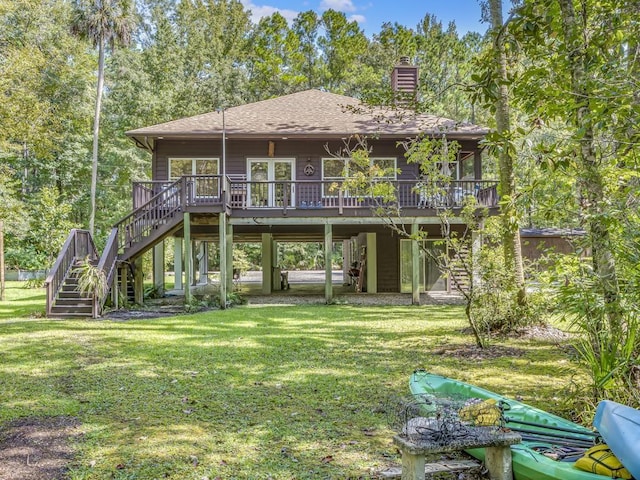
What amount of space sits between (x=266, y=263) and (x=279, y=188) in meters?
3.61

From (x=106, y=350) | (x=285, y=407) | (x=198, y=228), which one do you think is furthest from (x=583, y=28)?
(x=198, y=228)

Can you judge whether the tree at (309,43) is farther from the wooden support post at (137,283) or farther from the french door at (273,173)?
the wooden support post at (137,283)

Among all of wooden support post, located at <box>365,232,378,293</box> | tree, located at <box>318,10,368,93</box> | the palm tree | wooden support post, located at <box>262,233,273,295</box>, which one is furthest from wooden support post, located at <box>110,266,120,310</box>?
tree, located at <box>318,10,368,93</box>

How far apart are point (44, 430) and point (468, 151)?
15.7m

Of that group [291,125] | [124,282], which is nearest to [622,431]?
[124,282]

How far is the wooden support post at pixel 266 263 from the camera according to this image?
61.7 feet

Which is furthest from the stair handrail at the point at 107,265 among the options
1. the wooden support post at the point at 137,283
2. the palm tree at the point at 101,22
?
the palm tree at the point at 101,22

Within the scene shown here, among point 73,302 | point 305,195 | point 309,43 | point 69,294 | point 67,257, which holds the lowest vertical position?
point 73,302

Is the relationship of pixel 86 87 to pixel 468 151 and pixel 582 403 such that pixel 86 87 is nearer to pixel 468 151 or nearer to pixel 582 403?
pixel 468 151

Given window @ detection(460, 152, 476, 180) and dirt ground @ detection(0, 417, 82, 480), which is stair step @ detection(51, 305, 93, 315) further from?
window @ detection(460, 152, 476, 180)

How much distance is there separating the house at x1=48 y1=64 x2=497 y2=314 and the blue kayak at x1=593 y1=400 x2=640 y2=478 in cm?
1012

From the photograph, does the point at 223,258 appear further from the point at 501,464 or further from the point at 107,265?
the point at 501,464

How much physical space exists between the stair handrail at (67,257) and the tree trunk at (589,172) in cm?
1118

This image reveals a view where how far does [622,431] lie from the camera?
9.90 feet
